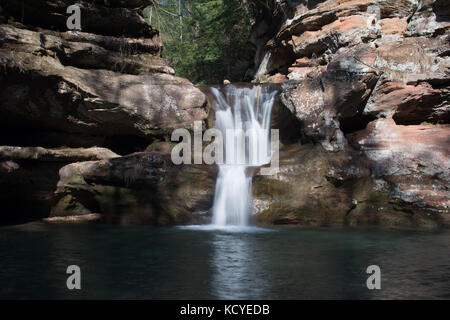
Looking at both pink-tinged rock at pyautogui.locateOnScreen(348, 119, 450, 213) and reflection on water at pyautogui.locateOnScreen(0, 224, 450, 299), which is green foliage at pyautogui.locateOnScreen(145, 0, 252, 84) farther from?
reflection on water at pyautogui.locateOnScreen(0, 224, 450, 299)

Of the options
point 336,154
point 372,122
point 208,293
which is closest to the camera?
point 208,293

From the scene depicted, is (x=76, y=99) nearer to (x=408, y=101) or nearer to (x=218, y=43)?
(x=408, y=101)

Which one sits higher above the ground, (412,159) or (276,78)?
(276,78)

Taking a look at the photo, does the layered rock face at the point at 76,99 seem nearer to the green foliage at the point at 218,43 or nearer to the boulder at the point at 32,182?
the boulder at the point at 32,182

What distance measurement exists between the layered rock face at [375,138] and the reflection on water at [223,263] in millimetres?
972

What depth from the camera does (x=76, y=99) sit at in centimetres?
982

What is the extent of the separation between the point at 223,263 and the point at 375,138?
6.06 m

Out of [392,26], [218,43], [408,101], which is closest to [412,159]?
[408,101]

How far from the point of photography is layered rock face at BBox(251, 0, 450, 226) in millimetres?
→ 8906

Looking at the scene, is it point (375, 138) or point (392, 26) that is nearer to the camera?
point (375, 138)
